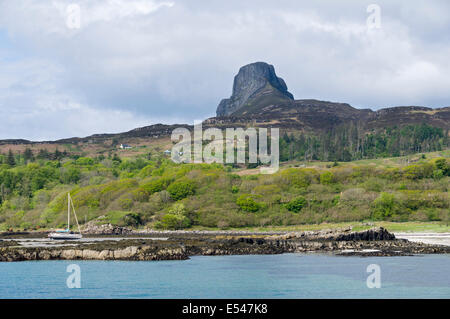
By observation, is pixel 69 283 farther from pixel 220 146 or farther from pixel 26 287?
pixel 220 146

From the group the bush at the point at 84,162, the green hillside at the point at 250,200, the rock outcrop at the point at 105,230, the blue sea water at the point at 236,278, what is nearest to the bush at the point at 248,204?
the green hillside at the point at 250,200

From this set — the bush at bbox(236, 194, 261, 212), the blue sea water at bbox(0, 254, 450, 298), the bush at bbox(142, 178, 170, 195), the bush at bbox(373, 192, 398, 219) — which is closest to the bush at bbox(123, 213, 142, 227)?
the bush at bbox(142, 178, 170, 195)

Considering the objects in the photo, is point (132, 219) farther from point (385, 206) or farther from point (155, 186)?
point (385, 206)

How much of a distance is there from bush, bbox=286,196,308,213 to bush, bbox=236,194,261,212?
5124 mm

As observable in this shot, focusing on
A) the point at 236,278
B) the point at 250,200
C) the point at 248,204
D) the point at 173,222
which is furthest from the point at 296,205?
the point at 236,278

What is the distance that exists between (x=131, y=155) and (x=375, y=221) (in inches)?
4735

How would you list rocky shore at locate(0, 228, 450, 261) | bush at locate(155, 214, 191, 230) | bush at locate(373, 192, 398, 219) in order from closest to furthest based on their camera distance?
1. rocky shore at locate(0, 228, 450, 261)
2. bush at locate(373, 192, 398, 219)
3. bush at locate(155, 214, 191, 230)

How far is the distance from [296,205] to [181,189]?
2095 cm

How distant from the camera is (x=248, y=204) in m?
91.7

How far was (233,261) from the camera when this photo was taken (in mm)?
46562

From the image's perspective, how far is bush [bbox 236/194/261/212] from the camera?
91062 mm

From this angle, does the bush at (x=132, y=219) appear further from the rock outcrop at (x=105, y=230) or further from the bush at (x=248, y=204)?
the bush at (x=248, y=204)

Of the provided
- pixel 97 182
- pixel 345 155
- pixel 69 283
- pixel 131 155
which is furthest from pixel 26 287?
pixel 131 155

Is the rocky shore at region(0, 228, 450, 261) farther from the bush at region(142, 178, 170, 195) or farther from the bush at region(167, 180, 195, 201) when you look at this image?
the bush at region(142, 178, 170, 195)
